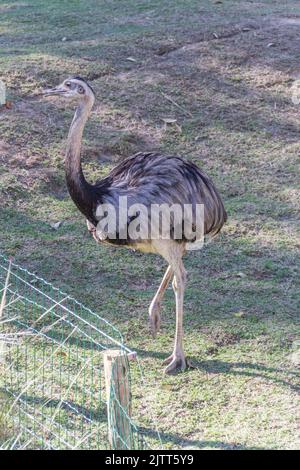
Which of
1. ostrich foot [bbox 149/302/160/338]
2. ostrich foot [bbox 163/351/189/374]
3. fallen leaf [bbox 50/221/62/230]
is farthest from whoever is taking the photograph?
fallen leaf [bbox 50/221/62/230]

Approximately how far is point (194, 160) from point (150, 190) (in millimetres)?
2909

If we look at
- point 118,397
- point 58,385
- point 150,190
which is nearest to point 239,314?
point 150,190

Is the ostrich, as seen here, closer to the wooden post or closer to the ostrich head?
the ostrich head

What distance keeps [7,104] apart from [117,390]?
5.02m

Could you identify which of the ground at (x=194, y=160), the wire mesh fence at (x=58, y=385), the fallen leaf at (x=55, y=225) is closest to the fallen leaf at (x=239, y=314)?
the ground at (x=194, y=160)

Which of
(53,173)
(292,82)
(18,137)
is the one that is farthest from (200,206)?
(292,82)

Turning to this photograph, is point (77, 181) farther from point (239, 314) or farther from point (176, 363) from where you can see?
point (239, 314)

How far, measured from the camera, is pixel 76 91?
5418mm

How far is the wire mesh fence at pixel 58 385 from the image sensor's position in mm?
4031

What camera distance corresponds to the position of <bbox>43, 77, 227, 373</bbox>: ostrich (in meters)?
5.23

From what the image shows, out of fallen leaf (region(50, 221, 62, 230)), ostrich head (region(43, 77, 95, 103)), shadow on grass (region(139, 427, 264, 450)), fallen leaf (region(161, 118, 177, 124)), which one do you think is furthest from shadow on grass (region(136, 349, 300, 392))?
fallen leaf (region(161, 118, 177, 124))

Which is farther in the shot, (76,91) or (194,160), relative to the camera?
(194,160)

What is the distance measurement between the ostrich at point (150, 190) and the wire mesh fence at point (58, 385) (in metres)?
0.44

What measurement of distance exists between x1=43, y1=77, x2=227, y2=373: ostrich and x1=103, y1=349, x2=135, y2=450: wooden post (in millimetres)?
1329
